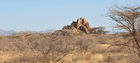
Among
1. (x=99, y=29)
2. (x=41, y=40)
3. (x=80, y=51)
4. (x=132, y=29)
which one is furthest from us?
(x=99, y=29)

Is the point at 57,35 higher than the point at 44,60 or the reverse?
higher

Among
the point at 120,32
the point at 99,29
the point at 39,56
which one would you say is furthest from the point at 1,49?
the point at 99,29

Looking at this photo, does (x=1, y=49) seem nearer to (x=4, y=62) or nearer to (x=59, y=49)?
(x=4, y=62)

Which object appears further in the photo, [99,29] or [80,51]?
[99,29]

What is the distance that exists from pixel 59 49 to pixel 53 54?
462mm

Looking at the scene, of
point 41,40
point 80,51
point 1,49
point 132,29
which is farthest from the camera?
point 1,49

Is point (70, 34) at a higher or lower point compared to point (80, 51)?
higher

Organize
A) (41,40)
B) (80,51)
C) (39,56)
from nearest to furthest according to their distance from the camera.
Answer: (41,40) < (39,56) < (80,51)

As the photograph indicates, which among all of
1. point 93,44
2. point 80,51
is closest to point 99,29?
point 93,44

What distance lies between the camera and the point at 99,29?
57.3 m

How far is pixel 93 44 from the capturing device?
81.7ft

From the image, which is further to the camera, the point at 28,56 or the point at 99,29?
the point at 99,29

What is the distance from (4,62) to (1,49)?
355 inches

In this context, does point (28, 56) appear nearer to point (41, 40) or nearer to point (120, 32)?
point (41, 40)
